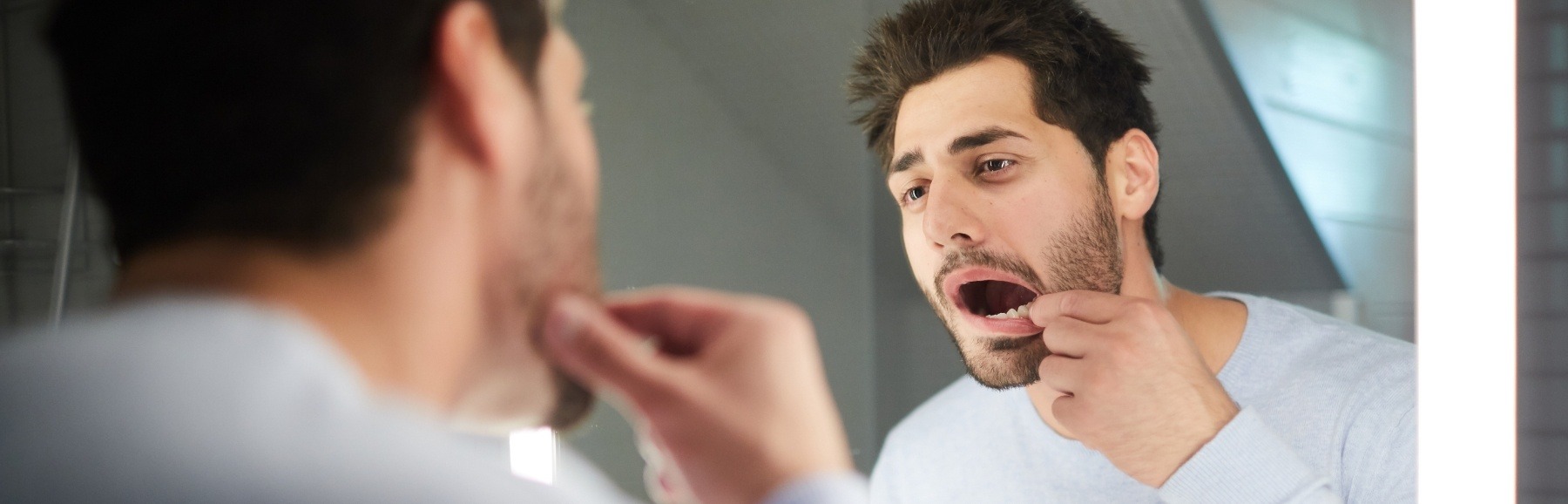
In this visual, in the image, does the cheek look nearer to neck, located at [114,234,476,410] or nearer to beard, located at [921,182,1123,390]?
beard, located at [921,182,1123,390]

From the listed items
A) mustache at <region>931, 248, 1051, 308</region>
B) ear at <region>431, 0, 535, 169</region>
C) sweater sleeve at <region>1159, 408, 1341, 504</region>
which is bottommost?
sweater sleeve at <region>1159, 408, 1341, 504</region>

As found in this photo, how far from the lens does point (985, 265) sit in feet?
4.08

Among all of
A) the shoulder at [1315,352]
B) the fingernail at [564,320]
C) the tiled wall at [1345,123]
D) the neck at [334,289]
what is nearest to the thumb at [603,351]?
the fingernail at [564,320]

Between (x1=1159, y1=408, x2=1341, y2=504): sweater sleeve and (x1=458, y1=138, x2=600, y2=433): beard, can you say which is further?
(x1=1159, y1=408, x2=1341, y2=504): sweater sleeve

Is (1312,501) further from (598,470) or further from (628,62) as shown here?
(628,62)

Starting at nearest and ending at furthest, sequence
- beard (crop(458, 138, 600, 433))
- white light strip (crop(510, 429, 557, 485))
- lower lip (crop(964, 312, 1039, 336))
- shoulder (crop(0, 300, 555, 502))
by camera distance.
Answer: shoulder (crop(0, 300, 555, 502)) → beard (crop(458, 138, 600, 433)) → white light strip (crop(510, 429, 557, 485)) → lower lip (crop(964, 312, 1039, 336))

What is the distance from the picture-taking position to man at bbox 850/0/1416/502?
1199 mm

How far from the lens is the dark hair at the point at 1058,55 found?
1.22m

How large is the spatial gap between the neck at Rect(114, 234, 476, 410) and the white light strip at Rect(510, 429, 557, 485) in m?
0.18

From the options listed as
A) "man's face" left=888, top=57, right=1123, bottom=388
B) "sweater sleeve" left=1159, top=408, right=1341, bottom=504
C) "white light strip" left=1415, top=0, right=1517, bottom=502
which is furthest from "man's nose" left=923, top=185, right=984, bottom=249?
"white light strip" left=1415, top=0, right=1517, bottom=502

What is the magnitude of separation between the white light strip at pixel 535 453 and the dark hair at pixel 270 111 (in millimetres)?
302

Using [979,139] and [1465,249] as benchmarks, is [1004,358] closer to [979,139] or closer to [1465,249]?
[979,139]

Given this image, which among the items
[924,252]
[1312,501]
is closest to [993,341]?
[924,252]

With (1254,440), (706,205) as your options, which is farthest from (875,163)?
(1254,440)
